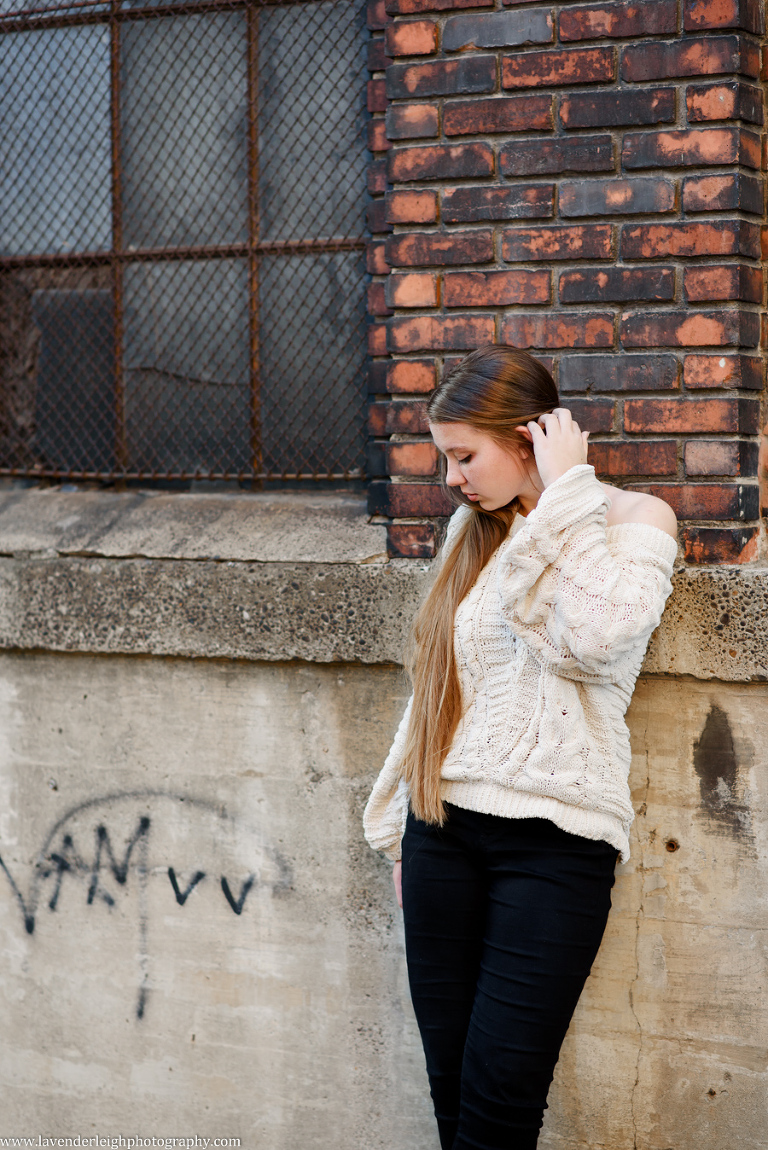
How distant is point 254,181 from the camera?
2643mm

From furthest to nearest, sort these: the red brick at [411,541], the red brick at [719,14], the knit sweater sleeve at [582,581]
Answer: the red brick at [411,541]
the red brick at [719,14]
the knit sweater sleeve at [582,581]

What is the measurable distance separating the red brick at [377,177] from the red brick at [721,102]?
0.75 m

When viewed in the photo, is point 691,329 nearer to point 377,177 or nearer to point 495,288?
Result: point 495,288

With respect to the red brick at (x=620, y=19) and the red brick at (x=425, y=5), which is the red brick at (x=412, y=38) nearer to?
the red brick at (x=425, y=5)

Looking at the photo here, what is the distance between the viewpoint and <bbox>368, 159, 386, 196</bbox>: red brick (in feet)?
7.77

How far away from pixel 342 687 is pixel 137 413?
3.62 ft

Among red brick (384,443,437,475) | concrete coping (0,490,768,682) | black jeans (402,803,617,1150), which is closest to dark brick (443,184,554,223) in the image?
red brick (384,443,437,475)

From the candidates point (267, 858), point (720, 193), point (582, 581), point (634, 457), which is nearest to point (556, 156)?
point (720, 193)

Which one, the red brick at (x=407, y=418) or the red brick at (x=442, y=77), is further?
the red brick at (x=407, y=418)

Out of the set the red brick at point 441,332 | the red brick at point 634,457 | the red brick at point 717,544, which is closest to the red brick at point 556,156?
the red brick at point 441,332

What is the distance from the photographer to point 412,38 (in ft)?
7.09

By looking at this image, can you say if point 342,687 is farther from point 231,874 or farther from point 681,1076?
point 681,1076

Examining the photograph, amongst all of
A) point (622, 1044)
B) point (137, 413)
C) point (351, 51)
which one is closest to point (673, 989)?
point (622, 1044)

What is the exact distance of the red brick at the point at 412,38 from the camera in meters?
2.15
